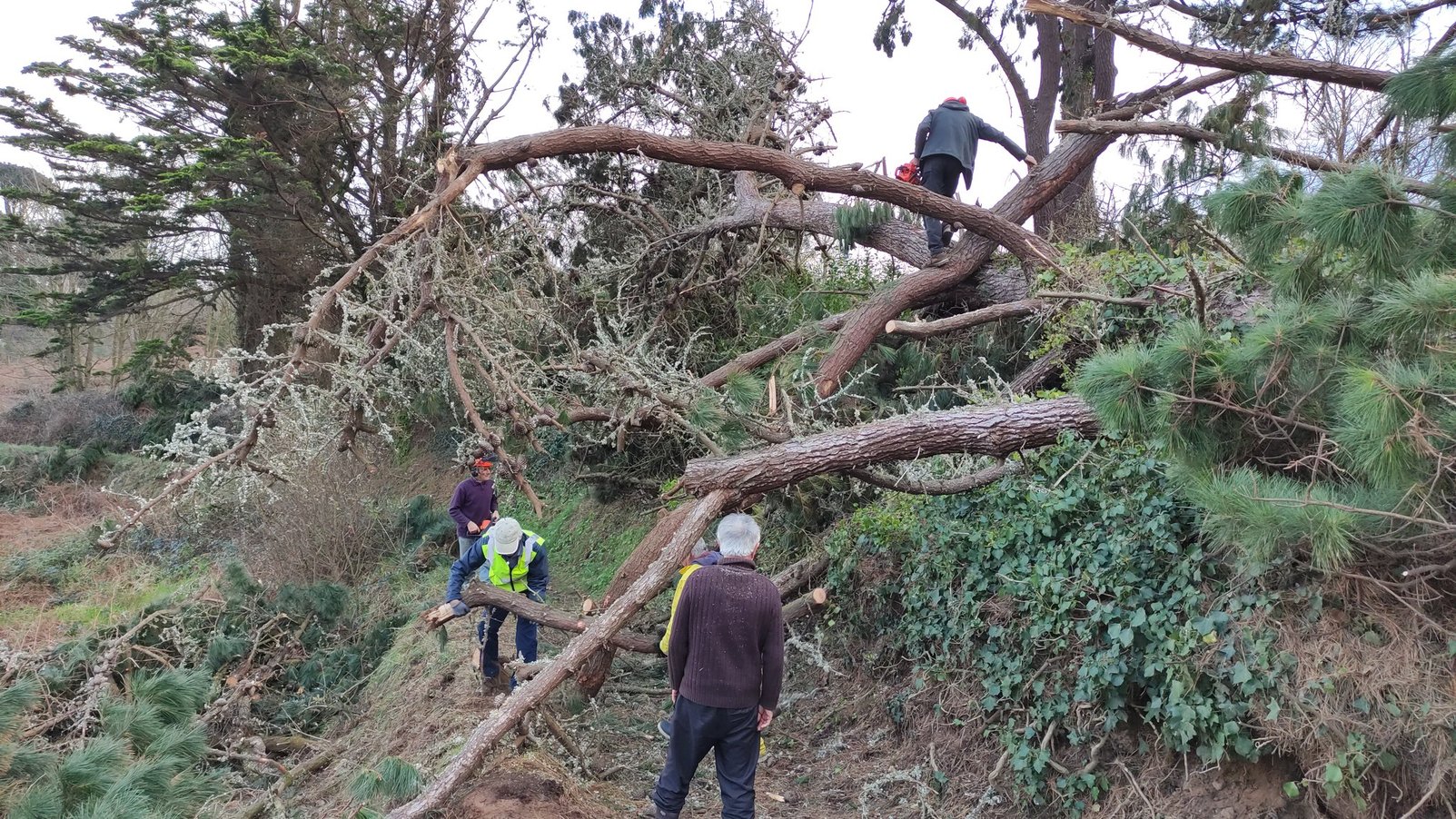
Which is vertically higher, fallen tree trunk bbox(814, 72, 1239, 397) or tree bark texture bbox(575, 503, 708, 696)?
fallen tree trunk bbox(814, 72, 1239, 397)

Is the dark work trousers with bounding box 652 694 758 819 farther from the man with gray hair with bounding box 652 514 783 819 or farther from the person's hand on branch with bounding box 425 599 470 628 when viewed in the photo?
the person's hand on branch with bounding box 425 599 470 628

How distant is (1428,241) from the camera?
327cm

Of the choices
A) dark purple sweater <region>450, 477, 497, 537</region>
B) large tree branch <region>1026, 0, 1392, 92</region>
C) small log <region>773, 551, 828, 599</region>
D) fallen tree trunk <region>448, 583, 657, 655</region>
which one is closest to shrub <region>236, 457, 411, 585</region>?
dark purple sweater <region>450, 477, 497, 537</region>

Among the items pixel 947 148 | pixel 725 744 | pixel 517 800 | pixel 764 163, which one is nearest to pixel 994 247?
pixel 947 148

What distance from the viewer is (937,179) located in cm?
826

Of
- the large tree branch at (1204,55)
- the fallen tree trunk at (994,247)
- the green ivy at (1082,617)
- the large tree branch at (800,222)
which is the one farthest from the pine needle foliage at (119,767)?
the large tree branch at (1204,55)

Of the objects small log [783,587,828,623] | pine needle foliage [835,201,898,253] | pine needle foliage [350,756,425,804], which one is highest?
pine needle foliage [835,201,898,253]

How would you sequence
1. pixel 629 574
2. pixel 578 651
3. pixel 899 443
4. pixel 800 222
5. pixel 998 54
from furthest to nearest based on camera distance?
1. pixel 998 54
2. pixel 800 222
3. pixel 629 574
4. pixel 899 443
5. pixel 578 651

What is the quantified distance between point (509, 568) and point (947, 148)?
5.36 meters

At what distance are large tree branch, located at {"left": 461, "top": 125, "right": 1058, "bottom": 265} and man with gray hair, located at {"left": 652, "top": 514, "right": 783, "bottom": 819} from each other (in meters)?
3.97

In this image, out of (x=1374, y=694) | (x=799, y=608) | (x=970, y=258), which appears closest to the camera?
(x=1374, y=694)

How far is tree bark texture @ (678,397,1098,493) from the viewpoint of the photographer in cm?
525

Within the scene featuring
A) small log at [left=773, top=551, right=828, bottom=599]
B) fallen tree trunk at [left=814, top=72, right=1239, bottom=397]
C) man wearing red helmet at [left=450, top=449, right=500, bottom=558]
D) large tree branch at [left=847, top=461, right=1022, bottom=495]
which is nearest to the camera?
large tree branch at [left=847, top=461, right=1022, bottom=495]

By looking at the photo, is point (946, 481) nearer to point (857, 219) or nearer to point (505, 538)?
point (505, 538)
